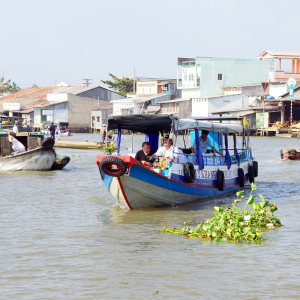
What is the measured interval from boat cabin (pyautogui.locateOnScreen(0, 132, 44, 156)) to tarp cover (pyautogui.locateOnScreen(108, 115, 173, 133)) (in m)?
7.28

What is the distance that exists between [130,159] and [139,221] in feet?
4.03

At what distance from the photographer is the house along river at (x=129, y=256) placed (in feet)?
17.2

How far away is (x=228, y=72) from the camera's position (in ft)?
183

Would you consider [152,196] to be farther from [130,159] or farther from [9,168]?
[9,168]

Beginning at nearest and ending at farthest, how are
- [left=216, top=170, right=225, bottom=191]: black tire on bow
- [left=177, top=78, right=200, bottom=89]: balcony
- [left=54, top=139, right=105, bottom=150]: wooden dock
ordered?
[left=216, top=170, right=225, bottom=191]: black tire on bow
[left=54, top=139, right=105, bottom=150]: wooden dock
[left=177, top=78, right=200, bottom=89]: balcony

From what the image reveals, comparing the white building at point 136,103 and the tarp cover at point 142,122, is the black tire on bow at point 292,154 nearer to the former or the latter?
the tarp cover at point 142,122

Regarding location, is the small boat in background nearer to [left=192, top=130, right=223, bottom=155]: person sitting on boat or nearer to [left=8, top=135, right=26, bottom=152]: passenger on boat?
[left=8, top=135, right=26, bottom=152]: passenger on boat

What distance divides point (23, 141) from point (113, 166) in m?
10.5

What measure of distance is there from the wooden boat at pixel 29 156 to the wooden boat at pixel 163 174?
624 centimetres

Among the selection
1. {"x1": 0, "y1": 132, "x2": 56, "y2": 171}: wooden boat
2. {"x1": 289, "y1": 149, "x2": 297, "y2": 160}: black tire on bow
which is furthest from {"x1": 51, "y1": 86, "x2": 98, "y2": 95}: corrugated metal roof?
{"x1": 0, "y1": 132, "x2": 56, "y2": 171}: wooden boat

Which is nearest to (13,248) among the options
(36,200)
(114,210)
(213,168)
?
(114,210)

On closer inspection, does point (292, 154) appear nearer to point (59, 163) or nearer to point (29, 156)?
point (59, 163)

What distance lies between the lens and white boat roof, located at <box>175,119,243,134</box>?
10188mm

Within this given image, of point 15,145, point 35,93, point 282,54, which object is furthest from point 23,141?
point 35,93
